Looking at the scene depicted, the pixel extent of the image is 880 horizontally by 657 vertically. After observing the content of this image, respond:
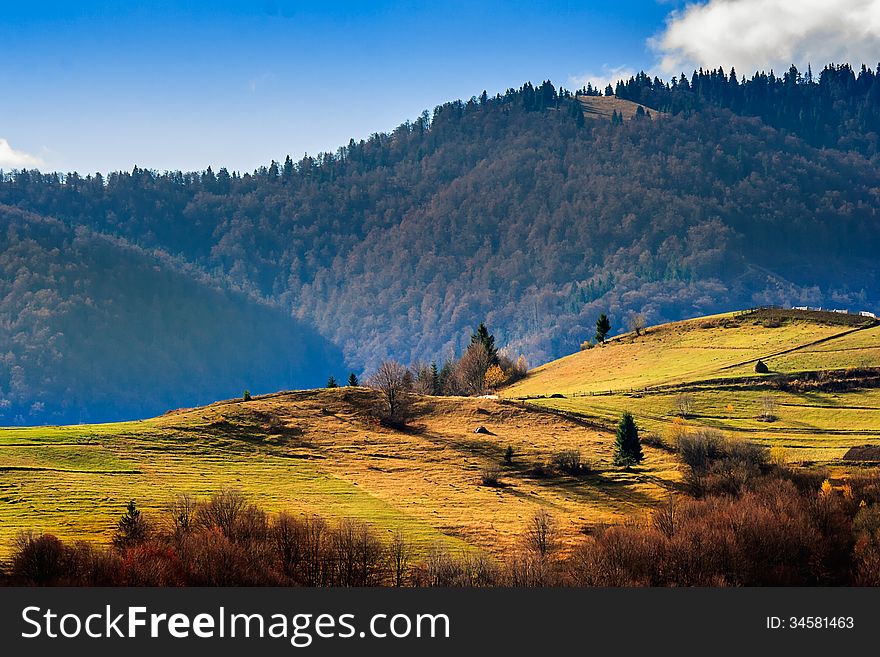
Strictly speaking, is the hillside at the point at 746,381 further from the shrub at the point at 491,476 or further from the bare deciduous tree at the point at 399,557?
the bare deciduous tree at the point at 399,557

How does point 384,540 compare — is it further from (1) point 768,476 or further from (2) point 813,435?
(2) point 813,435

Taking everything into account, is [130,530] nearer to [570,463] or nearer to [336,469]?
[336,469]

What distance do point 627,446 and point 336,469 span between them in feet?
111

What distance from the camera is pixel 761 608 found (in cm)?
4394

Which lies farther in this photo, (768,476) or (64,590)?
(768,476)

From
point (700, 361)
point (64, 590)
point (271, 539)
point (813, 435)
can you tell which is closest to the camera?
point (64, 590)

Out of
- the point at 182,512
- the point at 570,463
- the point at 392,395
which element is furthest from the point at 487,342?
the point at 182,512

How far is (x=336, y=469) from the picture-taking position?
96125 millimetres

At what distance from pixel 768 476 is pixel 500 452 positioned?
30.2 m

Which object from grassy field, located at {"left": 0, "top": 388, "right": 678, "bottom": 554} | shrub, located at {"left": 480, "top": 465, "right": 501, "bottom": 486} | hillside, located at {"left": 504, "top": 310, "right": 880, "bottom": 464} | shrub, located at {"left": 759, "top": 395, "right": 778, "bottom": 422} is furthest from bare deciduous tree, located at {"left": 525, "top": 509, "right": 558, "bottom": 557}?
shrub, located at {"left": 759, "top": 395, "right": 778, "bottom": 422}

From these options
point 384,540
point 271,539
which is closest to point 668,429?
point 384,540

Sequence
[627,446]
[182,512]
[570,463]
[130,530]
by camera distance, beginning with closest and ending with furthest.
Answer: [130,530], [182,512], [570,463], [627,446]

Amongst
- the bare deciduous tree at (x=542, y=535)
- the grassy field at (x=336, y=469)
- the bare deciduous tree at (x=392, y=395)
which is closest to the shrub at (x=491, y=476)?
the grassy field at (x=336, y=469)

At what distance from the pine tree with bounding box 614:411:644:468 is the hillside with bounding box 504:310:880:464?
10523 millimetres
